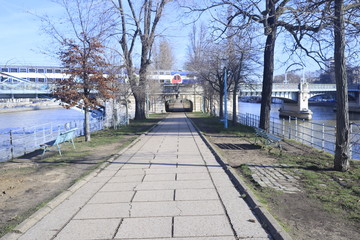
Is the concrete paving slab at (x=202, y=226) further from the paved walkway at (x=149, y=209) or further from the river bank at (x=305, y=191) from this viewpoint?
the river bank at (x=305, y=191)

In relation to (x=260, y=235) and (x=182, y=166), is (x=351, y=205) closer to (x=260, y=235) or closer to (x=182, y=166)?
(x=260, y=235)

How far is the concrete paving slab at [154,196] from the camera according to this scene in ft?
18.6

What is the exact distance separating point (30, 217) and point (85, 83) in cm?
1020

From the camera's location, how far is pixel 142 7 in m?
27.0

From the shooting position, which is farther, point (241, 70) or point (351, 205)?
point (241, 70)

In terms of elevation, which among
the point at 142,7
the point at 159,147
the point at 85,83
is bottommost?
the point at 159,147

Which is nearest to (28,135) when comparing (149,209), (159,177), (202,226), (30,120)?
(159,177)

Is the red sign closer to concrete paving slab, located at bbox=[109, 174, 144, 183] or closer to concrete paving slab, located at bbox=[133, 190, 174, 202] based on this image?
concrete paving slab, located at bbox=[109, 174, 144, 183]

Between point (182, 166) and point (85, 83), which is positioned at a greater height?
point (85, 83)

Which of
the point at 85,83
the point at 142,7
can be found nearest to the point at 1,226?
the point at 85,83

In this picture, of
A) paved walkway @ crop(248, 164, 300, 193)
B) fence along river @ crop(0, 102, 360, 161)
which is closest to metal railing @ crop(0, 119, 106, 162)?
fence along river @ crop(0, 102, 360, 161)

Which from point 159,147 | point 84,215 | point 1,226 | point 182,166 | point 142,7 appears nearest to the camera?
point 1,226

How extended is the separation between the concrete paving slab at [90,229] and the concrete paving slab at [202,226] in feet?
2.85

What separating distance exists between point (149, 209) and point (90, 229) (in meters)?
1.06
